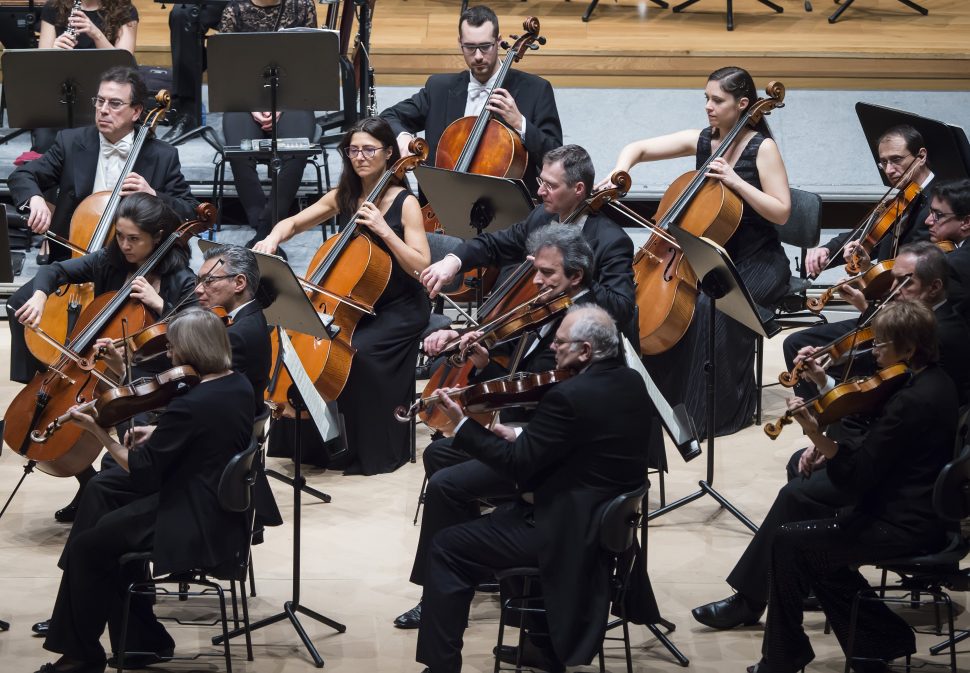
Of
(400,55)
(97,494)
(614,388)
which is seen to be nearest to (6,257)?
(97,494)

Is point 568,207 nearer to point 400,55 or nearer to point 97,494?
point 97,494

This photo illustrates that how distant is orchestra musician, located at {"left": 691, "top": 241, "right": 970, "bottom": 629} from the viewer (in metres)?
3.83

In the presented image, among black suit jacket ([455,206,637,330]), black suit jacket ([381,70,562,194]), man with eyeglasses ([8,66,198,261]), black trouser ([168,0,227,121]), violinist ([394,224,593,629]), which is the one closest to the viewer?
violinist ([394,224,593,629])

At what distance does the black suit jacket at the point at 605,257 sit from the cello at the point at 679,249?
22.8 inches

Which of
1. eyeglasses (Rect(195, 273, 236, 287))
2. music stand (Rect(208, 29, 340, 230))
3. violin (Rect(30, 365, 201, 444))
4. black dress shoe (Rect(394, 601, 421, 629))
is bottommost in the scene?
black dress shoe (Rect(394, 601, 421, 629))

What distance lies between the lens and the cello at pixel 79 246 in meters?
4.89

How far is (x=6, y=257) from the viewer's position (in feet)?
14.5

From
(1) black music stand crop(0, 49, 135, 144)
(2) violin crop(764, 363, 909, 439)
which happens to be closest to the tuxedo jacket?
(1) black music stand crop(0, 49, 135, 144)

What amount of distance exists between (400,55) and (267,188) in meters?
1.55

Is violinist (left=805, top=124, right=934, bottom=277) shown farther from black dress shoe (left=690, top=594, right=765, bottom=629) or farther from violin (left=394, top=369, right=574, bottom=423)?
violin (left=394, top=369, right=574, bottom=423)

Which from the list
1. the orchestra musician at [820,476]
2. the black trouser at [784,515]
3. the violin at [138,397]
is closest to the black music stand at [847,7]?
the orchestra musician at [820,476]

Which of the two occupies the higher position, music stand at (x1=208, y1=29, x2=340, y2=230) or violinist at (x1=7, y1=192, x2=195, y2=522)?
music stand at (x1=208, y1=29, x2=340, y2=230)

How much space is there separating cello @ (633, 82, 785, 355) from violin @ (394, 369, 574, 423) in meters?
1.64

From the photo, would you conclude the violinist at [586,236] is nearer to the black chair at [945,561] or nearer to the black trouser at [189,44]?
the black chair at [945,561]
